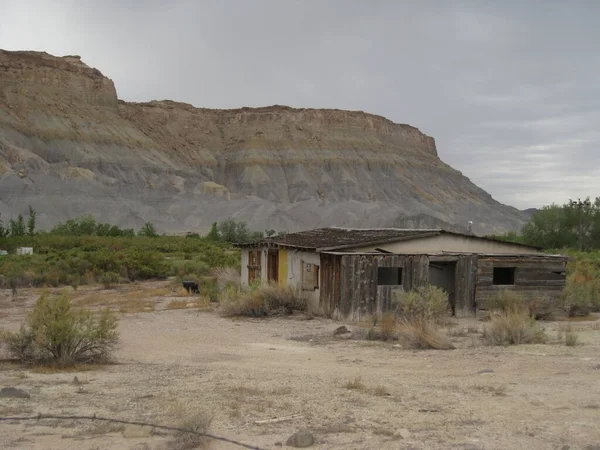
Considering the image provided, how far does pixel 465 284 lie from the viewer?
63.1ft

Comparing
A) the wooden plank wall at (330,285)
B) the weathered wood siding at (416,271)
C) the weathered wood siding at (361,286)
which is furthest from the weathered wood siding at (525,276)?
the wooden plank wall at (330,285)

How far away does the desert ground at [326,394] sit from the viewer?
274 inches

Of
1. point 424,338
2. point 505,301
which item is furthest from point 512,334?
point 505,301

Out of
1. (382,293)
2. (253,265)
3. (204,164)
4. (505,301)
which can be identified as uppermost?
(204,164)

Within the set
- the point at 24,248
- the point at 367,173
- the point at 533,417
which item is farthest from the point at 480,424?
the point at 367,173

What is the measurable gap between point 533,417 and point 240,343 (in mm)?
7643

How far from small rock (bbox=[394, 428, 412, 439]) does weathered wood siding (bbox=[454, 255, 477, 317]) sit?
12426 millimetres

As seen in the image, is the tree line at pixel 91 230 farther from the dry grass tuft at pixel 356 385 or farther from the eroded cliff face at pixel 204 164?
the dry grass tuft at pixel 356 385

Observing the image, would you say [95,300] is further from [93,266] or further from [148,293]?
[93,266]

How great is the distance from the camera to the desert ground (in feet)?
22.9

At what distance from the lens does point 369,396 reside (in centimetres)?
870

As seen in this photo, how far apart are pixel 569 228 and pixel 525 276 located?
129 feet

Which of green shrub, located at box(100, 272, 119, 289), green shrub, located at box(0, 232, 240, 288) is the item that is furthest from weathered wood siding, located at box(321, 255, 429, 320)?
green shrub, located at box(100, 272, 119, 289)

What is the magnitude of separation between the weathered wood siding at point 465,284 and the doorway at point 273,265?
20.4 ft
